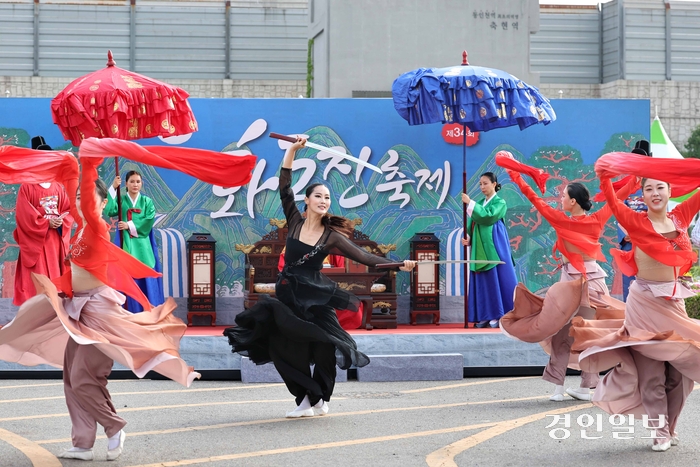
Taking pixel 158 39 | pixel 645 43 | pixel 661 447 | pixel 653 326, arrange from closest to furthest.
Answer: pixel 661 447 < pixel 653 326 < pixel 158 39 < pixel 645 43

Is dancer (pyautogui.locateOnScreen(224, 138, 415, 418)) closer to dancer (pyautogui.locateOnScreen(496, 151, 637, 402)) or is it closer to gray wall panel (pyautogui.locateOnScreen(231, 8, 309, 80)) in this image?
dancer (pyautogui.locateOnScreen(496, 151, 637, 402))

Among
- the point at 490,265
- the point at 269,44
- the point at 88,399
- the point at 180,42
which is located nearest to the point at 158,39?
the point at 180,42

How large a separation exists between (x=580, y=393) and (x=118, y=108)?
4568 millimetres

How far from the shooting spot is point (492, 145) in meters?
10.8

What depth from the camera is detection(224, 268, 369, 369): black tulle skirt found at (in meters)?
6.43

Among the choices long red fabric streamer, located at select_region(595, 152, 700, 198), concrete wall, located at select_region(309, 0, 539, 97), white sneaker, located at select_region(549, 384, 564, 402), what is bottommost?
white sneaker, located at select_region(549, 384, 564, 402)

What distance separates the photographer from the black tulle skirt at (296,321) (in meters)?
6.43

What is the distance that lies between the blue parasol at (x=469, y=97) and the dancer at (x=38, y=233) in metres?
3.48

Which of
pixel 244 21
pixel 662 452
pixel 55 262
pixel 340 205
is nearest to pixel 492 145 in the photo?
pixel 340 205

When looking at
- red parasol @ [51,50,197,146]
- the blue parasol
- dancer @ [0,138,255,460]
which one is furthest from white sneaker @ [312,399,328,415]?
the blue parasol

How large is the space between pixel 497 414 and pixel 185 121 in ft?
14.5

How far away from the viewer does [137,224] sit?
9820mm

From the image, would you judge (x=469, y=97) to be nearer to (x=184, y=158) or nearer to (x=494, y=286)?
(x=494, y=286)

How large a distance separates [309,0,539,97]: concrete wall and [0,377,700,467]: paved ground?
6.45 meters
